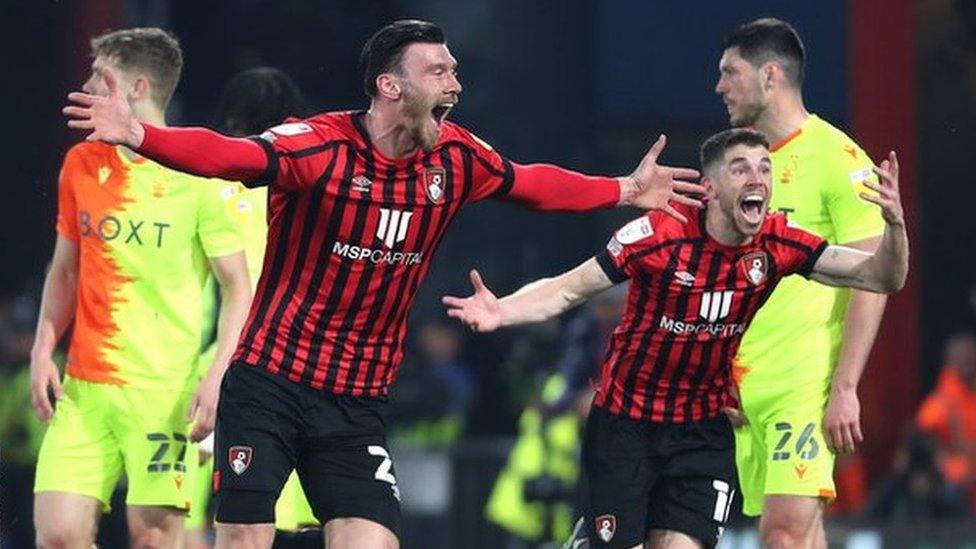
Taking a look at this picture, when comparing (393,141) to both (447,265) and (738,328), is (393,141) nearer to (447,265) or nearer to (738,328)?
(738,328)

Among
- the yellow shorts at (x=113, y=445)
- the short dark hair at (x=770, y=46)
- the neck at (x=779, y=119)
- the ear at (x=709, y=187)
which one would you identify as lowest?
the yellow shorts at (x=113, y=445)

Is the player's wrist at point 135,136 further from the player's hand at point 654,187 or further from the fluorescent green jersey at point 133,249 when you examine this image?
the player's hand at point 654,187

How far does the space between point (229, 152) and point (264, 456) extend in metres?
1.04

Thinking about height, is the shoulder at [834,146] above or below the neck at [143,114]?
above

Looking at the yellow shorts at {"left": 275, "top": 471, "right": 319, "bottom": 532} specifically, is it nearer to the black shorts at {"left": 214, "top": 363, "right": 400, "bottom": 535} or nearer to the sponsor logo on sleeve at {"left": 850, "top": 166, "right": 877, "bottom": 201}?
the black shorts at {"left": 214, "top": 363, "right": 400, "bottom": 535}

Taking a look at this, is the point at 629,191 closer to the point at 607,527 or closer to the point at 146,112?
the point at 607,527

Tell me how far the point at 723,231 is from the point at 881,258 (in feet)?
1.88

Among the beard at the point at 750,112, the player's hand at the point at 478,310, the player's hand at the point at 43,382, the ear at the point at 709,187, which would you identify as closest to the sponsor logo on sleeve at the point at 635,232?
the ear at the point at 709,187

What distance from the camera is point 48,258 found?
1983cm

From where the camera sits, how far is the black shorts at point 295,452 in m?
9.23

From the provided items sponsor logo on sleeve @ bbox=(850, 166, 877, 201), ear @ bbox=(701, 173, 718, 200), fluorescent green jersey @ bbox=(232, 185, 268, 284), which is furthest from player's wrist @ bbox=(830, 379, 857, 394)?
fluorescent green jersey @ bbox=(232, 185, 268, 284)

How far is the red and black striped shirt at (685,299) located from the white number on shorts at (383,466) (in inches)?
40.6

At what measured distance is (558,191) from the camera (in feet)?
31.7

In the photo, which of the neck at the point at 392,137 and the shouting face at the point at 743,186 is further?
the shouting face at the point at 743,186
